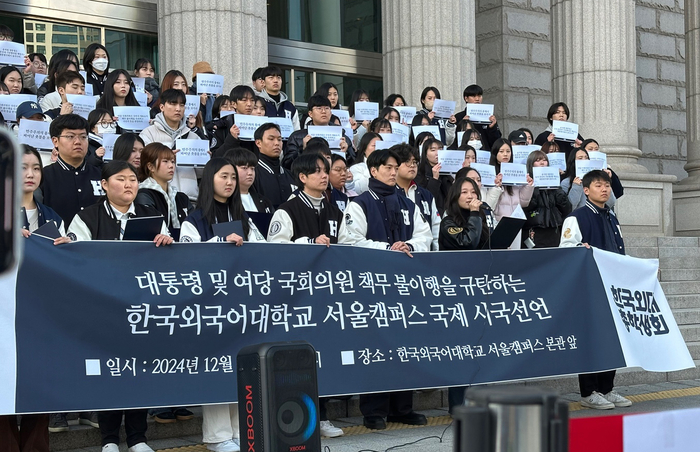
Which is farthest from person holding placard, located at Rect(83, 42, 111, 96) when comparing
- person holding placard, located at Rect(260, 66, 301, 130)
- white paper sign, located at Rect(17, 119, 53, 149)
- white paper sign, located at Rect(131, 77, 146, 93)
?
white paper sign, located at Rect(17, 119, 53, 149)

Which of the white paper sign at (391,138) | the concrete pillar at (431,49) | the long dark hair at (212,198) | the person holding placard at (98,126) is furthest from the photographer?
the concrete pillar at (431,49)

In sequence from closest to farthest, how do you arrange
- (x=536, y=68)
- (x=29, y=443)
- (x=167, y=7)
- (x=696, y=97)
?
(x=29, y=443) → (x=167, y=7) → (x=696, y=97) → (x=536, y=68)

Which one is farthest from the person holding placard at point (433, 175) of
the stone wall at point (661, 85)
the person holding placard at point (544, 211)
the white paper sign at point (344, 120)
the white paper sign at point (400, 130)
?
the stone wall at point (661, 85)

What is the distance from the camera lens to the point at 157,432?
7027 millimetres

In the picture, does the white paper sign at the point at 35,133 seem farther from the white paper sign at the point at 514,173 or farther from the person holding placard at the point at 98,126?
the white paper sign at the point at 514,173

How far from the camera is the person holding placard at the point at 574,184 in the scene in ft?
37.2

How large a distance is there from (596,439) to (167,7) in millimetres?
11291

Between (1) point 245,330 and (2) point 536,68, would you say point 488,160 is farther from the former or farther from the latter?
(2) point 536,68

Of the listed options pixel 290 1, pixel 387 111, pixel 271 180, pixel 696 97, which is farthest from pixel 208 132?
pixel 696 97

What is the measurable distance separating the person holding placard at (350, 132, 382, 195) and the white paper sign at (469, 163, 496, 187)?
1.13 m

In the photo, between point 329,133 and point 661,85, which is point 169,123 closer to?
point 329,133

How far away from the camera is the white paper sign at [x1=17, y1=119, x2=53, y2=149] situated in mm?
8203

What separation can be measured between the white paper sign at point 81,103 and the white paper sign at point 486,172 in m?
3.88

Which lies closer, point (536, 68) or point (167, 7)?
point (167, 7)
